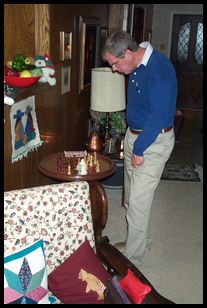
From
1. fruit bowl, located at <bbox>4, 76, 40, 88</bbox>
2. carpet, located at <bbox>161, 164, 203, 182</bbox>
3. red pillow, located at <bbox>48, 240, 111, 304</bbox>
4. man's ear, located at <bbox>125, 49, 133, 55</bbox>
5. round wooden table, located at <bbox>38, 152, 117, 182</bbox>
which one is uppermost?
man's ear, located at <bbox>125, 49, 133, 55</bbox>

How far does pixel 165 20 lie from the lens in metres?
7.34

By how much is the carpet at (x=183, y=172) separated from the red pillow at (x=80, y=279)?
2596 millimetres

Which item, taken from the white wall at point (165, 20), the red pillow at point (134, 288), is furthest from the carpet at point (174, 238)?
the white wall at point (165, 20)

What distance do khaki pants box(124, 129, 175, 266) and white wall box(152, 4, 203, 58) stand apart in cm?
569

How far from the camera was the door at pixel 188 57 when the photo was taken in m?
7.29

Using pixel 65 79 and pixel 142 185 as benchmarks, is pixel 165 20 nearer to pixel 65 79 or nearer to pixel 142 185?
pixel 65 79

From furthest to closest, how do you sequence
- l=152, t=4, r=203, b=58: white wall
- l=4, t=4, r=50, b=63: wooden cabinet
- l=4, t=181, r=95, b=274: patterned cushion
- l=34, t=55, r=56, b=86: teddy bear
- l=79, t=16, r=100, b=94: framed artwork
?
l=152, t=4, r=203, b=58: white wall → l=79, t=16, r=100, b=94: framed artwork → l=34, t=55, r=56, b=86: teddy bear → l=4, t=4, r=50, b=63: wooden cabinet → l=4, t=181, r=95, b=274: patterned cushion

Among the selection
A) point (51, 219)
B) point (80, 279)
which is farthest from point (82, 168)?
point (80, 279)

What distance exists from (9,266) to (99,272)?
0.42 m

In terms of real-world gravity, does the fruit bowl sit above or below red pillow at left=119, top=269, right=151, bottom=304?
above

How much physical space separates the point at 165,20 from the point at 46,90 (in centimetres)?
576

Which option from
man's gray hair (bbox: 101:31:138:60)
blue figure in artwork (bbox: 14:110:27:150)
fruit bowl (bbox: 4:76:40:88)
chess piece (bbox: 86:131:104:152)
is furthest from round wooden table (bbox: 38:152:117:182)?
man's gray hair (bbox: 101:31:138:60)

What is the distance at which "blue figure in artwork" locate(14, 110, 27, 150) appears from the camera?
198 centimetres

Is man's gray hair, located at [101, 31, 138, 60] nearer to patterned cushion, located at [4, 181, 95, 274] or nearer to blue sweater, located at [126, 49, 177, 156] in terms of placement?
blue sweater, located at [126, 49, 177, 156]
